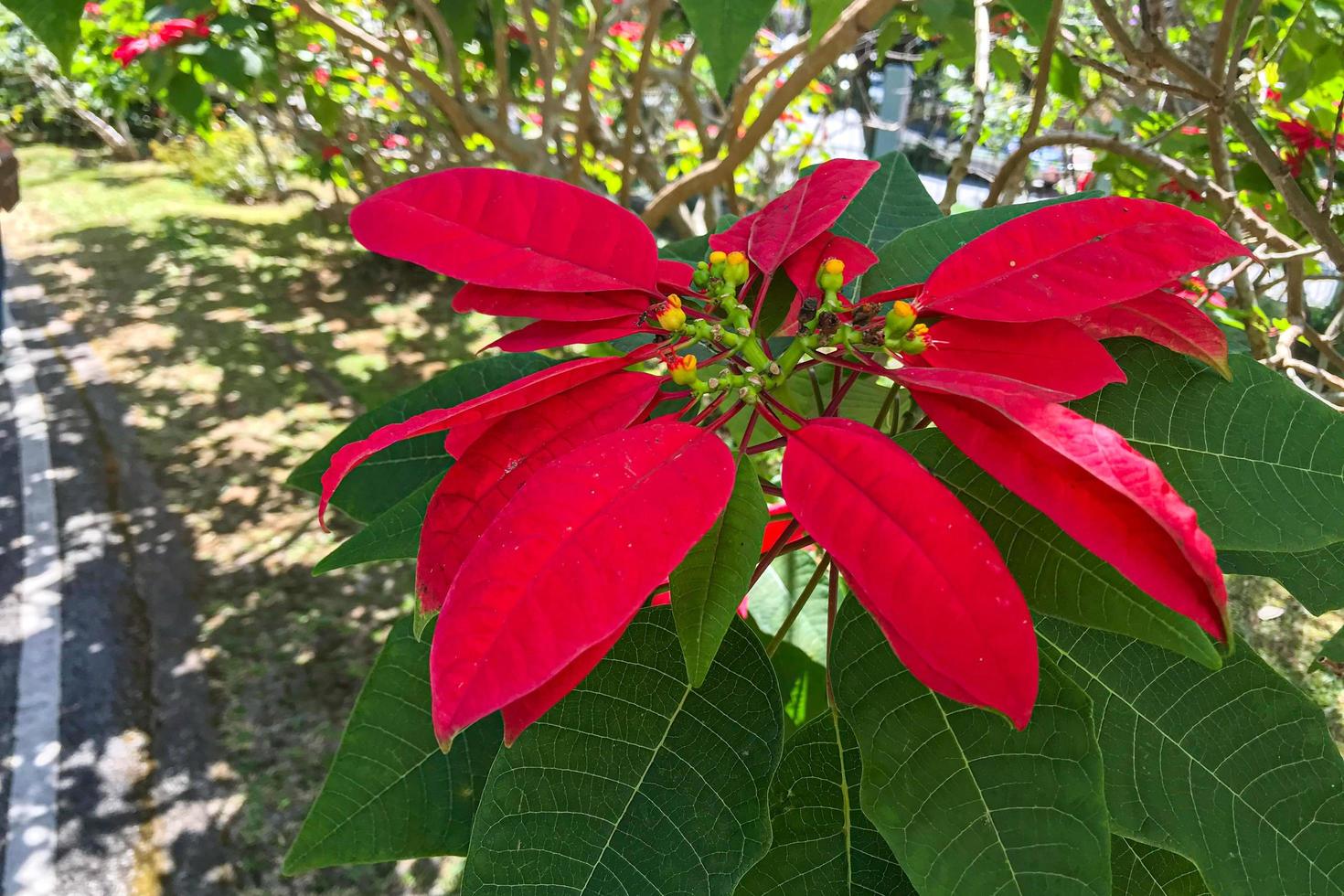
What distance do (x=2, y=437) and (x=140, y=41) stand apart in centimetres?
267

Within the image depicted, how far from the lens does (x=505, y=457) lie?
1.48ft

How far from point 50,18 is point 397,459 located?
0.38m

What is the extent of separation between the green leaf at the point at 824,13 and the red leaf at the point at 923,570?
0.84 feet

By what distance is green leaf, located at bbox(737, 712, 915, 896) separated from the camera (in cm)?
52

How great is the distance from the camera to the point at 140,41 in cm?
227

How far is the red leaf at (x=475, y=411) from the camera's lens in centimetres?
41

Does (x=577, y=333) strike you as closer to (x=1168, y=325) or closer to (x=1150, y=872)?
(x=1168, y=325)

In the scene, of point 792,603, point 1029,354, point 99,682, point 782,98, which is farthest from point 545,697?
point 99,682

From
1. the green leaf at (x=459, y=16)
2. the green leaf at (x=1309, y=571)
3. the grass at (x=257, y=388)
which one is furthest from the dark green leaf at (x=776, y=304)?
the grass at (x=257, y=388)

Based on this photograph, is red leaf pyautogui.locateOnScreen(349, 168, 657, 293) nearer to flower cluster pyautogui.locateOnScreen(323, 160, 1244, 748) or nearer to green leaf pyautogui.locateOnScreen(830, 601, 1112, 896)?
flower cluster pyautogui.locateOnScreen(323, 160, 1244, 748)

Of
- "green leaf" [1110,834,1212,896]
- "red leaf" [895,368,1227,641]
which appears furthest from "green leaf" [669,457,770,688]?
"green leaf" [1110,834,1212,896]

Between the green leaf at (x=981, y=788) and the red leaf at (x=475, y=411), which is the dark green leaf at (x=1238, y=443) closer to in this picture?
the green leaf at (x=981, y=788)

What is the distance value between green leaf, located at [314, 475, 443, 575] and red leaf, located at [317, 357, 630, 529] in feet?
0.46

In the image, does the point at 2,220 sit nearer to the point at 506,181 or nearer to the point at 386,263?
the point at 386,263
